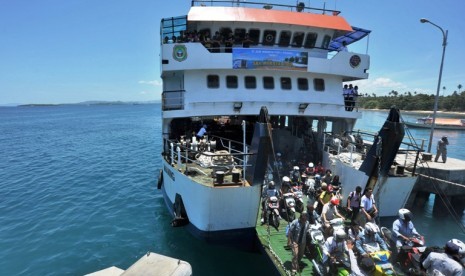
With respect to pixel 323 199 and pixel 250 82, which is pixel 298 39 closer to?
pixel 250 82

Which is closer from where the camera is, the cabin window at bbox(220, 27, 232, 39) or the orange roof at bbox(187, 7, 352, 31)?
the orange roof at bbox(187, 7, 352, 31)

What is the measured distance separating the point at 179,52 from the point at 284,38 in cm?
517

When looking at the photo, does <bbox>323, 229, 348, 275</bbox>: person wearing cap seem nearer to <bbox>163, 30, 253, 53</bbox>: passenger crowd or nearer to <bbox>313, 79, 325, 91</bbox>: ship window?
<bbox>313, 79, 325, 91</bbox>: ship window

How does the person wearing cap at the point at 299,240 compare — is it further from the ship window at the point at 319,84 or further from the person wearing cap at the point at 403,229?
the ship window at the point at 319,84

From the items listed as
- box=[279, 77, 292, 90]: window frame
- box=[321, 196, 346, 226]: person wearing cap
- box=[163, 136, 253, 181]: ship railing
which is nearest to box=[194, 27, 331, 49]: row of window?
box=[279, 77, 292, 90]: window frame

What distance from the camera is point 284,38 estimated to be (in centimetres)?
1339

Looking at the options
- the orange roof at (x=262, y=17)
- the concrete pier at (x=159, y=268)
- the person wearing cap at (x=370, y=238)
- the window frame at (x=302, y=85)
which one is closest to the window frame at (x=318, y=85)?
the window frame at (x=302, y=85)

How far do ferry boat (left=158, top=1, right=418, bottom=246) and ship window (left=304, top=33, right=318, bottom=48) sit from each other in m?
0.05

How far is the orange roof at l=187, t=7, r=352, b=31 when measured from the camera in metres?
12.3

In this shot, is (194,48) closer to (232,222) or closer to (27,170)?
(232,222)

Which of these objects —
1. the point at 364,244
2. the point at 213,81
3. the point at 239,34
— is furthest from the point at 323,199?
the point at 239,34

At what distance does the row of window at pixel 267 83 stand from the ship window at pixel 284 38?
6.22 ft

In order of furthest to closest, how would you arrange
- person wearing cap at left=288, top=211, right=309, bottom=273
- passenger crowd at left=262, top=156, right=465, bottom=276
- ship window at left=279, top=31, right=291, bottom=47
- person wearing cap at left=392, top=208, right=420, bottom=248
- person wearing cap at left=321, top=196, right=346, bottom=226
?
ship window at left=279, top=31, right=291, bottom=47 < person wearing cap at left=321, top=196, right=346, bottom=226 < person wearing cap at left=392, top=208, right=420, bottom=248 < person wearing cap at left=288, top=211, right=309, bottom=273 < passenger crowd at left=262, top=156, right=465, bottom=276

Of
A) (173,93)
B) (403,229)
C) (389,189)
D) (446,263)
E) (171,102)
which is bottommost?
(403,229)
